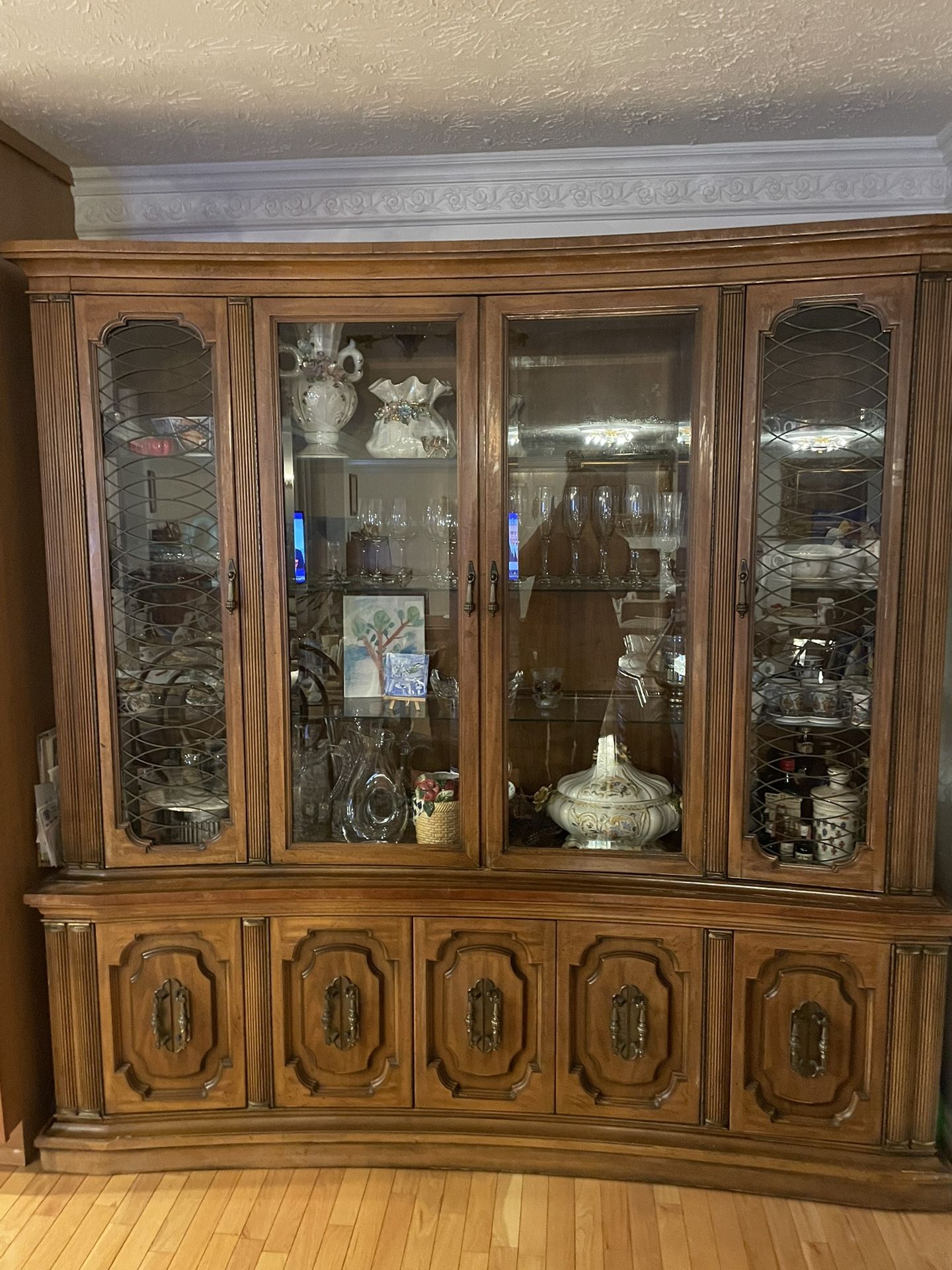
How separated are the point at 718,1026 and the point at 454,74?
2128mm

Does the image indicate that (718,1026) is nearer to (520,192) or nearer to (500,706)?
(500,706)

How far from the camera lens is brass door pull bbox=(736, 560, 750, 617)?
75.1 inches

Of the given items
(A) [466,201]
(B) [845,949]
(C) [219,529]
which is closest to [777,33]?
(A) [466,201]

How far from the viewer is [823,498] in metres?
1.92

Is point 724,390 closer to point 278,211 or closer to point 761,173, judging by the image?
point 761,173

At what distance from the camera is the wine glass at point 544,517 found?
206 centimetres

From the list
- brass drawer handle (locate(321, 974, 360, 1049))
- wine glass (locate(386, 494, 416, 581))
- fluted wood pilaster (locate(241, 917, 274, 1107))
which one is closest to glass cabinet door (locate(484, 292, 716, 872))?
wine glass (locate(386, 494, 416, 581))

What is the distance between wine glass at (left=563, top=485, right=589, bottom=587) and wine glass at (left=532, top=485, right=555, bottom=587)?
4 cm

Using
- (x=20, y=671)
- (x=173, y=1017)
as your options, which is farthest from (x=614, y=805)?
(x=20, y=671)

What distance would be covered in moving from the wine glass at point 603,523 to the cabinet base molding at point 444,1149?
1.30 meters

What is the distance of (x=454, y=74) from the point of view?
5.80ft

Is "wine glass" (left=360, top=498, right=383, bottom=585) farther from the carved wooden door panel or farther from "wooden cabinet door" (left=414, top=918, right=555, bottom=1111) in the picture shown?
the carved wooden door panel

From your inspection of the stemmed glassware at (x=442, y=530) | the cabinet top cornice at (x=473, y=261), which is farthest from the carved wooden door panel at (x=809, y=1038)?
the cabinet top cornice at (x=473, y=261)

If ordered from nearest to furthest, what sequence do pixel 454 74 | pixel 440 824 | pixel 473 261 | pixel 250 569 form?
pixel 454 74
pixel 473 261
pixel 250 569
pixel 440 824
